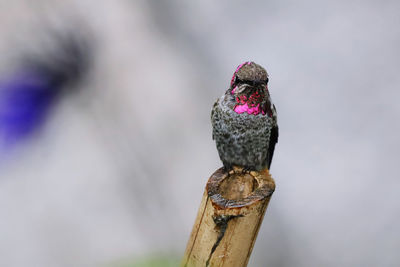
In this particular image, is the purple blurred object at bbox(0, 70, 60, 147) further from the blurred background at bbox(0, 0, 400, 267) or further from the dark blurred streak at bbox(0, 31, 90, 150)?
the blurred background at bbox(0, 0, 400, 267)

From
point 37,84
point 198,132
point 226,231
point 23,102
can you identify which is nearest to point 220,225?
point 226,231

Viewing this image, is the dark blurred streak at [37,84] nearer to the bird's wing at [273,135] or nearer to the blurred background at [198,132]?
the blurred background at [198,132]

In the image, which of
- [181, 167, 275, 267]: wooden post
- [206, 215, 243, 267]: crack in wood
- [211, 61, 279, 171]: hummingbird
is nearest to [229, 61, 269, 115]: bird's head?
[211, 61, 279, 171]: hummingbird

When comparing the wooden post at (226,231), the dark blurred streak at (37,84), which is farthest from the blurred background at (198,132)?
the wooden post at (226,231)

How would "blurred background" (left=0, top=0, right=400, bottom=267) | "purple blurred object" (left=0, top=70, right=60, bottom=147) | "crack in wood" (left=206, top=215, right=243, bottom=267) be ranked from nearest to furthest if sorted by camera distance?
"crack in wood" (left=206, top=215, right=243, bottom=267), "purple blurred object" (left=0, top=70, right=60, bottom=147), "blurred background" (left=0, top=0, right=400, bottom=267)

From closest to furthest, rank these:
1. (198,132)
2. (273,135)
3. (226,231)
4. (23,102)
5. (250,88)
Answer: (226,231), (23,102), (250,88), (273,135), (198,132)

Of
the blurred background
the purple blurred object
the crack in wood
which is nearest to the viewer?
the crack in wood

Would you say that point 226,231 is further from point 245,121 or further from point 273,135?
point 273,135
